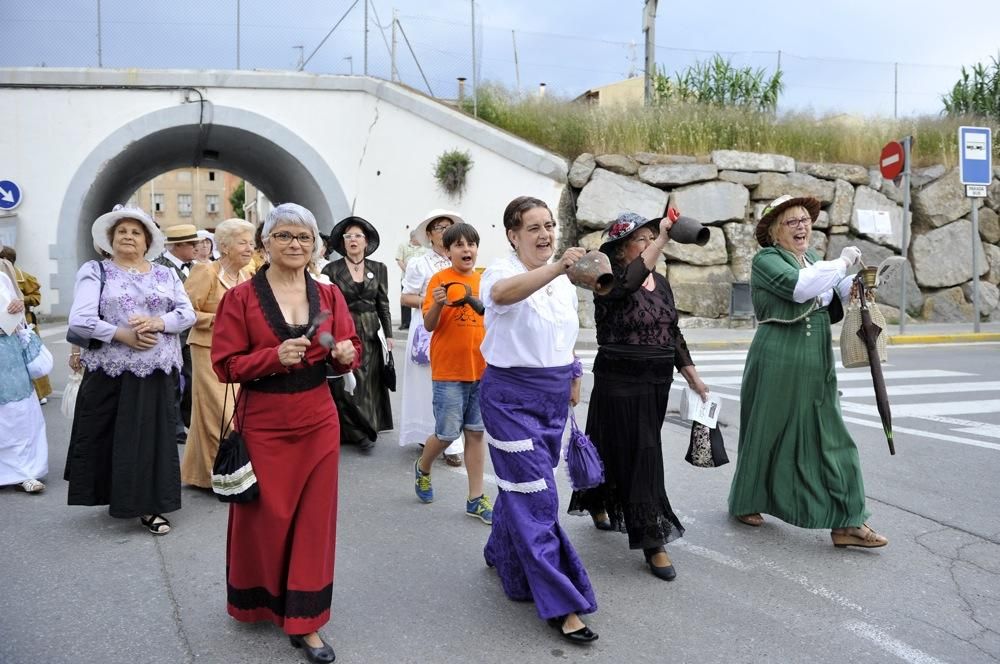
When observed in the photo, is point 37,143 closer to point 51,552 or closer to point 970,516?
point 51,552

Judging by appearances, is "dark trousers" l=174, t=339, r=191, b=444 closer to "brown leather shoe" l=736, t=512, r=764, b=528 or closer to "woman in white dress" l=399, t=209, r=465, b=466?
"woman in white dress" l=399, t=209, r=465, b=466

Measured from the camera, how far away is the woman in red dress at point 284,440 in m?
3.27

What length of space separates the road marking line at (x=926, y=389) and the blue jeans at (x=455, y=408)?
19.1 ft

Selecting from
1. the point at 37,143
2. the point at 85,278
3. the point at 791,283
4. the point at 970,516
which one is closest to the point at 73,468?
the point at 85,278

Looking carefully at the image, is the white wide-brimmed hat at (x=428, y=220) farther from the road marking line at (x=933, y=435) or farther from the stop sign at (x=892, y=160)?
the stop sign at (x=892, y=160)

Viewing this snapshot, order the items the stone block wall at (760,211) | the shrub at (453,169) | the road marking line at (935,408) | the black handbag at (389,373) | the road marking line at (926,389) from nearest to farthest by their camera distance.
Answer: the black handbag at (389,373)
the road marking line at (935,408)
the road marking line at (926,389)
the stone block wall at (760,211)
the shrub at (453,169)

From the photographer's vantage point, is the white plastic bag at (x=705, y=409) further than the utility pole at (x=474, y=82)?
No

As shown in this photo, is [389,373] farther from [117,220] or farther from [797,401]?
[797,401]

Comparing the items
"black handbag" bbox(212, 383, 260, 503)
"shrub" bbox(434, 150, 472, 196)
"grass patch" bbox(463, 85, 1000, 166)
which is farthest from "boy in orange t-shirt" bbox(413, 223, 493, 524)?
"grass patch" bbox(463, 85, 1000, 166)

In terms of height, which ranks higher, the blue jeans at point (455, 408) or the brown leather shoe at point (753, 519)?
the blue jeans at point (455, 408)

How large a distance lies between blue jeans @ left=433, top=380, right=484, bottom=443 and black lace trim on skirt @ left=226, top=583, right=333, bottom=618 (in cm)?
197

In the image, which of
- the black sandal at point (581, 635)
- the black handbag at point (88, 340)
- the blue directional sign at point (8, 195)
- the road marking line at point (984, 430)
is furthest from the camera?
the blue directional sign at point (8, 195)

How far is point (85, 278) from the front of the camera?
186 inches

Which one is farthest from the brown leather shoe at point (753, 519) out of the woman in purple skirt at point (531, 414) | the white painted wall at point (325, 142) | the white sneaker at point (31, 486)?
the white painted wall at point (325, 142)
